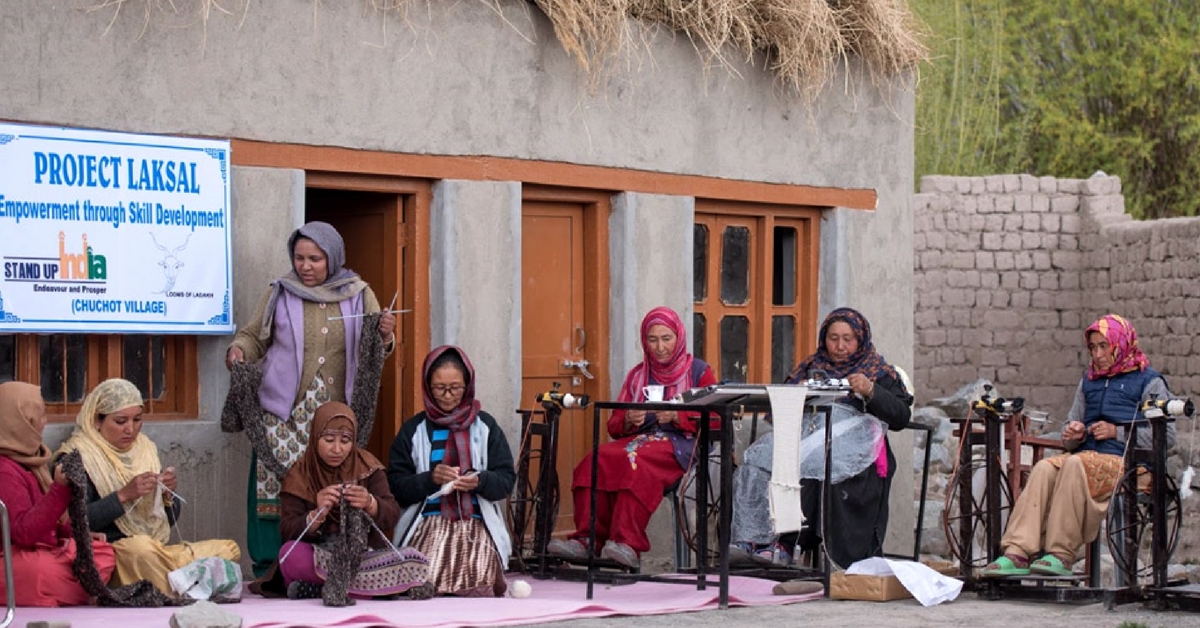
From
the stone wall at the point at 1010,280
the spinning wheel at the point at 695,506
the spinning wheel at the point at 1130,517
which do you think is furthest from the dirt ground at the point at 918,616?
the stone wall at the point at 1010,280

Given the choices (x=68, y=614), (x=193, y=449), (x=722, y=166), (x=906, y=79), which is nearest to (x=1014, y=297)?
(x=906, y=79)

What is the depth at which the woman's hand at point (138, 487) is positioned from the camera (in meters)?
8.30

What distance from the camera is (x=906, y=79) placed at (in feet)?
41.4

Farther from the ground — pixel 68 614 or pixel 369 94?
pixel 369 94

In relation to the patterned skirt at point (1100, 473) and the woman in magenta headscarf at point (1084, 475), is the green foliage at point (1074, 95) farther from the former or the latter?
the patterned skirt at point (1100, 473)

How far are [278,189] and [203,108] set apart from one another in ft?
1.80

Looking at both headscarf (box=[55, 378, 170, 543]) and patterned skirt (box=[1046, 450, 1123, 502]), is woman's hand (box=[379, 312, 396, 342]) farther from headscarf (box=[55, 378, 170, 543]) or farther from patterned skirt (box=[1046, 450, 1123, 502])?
patterned skirt (box=[1046, 450, 1123, 502])

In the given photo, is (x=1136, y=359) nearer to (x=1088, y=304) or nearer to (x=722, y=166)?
(x=722, y=166)

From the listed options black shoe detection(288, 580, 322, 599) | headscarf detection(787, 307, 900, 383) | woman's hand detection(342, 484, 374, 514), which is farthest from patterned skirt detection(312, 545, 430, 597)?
headscarf detection(787, 307, 900, 383)

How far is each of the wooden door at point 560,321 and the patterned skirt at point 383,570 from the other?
210 centimetres

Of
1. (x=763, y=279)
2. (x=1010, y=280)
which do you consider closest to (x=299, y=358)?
(x=763, y=279)

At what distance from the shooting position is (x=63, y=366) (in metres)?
9.04

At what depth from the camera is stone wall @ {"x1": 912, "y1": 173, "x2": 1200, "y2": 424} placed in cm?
2053

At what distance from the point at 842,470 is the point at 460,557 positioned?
1.95 meters
